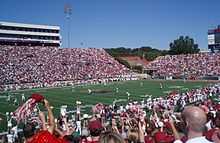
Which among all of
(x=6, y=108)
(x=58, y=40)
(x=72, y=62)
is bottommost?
(x=6, y=108)

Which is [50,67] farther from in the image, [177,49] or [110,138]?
[110,138]

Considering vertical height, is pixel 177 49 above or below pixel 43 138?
above

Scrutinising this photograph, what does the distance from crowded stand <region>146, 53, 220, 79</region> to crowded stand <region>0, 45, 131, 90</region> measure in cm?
678

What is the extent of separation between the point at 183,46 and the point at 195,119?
9622 centimetres

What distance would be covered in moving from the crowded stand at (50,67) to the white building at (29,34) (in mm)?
24085

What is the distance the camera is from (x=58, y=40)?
98562 millimetres

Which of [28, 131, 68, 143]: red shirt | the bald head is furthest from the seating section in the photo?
the bald head

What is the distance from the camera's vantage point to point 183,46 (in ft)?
322

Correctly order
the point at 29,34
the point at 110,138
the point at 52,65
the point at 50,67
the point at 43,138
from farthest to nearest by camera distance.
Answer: the point at 29,34
the point at 52,65
the point at 50,67
the point at 43,138
the point at 110,138

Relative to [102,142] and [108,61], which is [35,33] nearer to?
[108,61]

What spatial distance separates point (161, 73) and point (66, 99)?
112 ft

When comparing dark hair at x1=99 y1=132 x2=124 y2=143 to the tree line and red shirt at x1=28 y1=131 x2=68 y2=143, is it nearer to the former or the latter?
red shirt at x1=28 y1=131 x2=68 y2=143

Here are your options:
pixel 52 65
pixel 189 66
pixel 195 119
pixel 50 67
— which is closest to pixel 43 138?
pixel 195 119

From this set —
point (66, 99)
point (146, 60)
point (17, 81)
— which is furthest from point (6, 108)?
point (146, 60)
